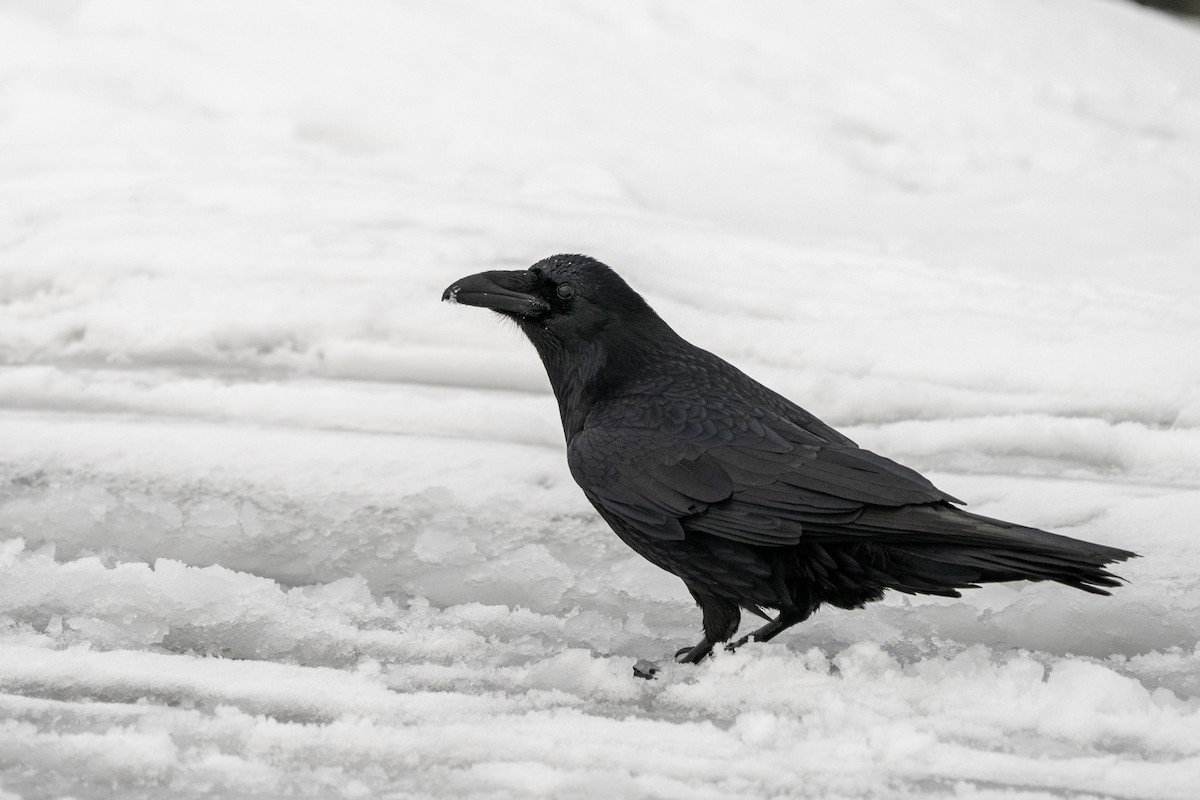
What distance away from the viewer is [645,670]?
2.96 m

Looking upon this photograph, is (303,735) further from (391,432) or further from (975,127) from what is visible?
(975,127)

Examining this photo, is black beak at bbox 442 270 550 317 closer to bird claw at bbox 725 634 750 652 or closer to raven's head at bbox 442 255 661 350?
raven's head at bbox 442 255 661 350

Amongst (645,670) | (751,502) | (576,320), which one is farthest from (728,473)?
(576,320)

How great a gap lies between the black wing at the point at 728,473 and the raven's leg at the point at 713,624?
196 mm

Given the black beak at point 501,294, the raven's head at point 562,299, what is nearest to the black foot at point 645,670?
the raven's head at point 562,299

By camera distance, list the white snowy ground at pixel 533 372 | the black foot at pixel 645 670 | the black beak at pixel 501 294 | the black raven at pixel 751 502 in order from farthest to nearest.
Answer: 1. the black beak at pixel 501 294
2. the black foot at pixel 645 670
3. the black raven at pixel 751 502
4. the white snowy ground at pixel 533 372

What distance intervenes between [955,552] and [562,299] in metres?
1.26

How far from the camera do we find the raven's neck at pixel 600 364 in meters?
3.38

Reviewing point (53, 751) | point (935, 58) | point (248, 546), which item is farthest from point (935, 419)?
point (935, 58)

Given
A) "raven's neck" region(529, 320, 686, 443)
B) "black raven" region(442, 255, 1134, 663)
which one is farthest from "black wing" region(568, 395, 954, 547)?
"raven's neck" region(529, 320, 686, 443)

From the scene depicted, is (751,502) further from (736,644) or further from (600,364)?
(600,364)

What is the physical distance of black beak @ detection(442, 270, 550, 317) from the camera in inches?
137

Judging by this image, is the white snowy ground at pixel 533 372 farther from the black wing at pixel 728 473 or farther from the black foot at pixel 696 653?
the black wing at pixel 728 473

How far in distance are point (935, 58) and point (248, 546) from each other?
5599 millimetres
